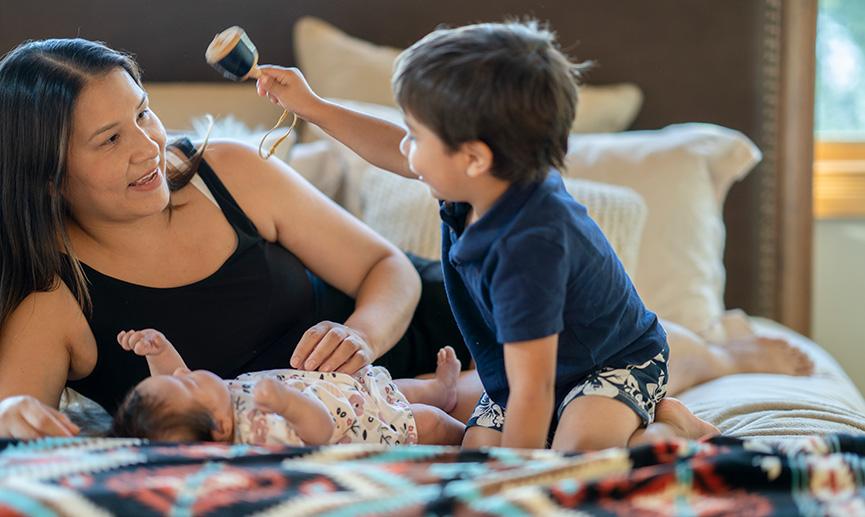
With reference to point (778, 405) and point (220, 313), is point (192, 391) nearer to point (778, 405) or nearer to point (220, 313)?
point (220, 313)

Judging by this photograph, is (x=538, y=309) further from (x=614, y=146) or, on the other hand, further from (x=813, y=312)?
(x=813, y=312)

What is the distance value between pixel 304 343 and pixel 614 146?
3.91ft

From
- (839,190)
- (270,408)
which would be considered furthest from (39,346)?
(839,190)

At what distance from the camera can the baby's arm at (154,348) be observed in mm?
1442

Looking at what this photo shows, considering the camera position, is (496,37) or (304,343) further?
(304,343)

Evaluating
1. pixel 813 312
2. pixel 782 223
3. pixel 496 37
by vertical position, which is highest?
pixel 496 37

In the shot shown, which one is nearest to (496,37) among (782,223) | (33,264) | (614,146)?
(33,264)

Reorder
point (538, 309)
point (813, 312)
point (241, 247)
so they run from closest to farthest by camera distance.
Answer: point (538, 309), point (241, 247), point (813, 312)

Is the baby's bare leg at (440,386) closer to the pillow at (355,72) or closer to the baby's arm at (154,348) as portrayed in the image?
the baby's arm at (154,348)

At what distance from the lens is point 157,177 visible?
5.22ft

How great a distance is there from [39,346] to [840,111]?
2571 millimetres

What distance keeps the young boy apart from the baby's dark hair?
40 cm

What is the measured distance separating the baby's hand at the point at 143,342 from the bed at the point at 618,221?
194 millimetres

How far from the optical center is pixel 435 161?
1266mm
